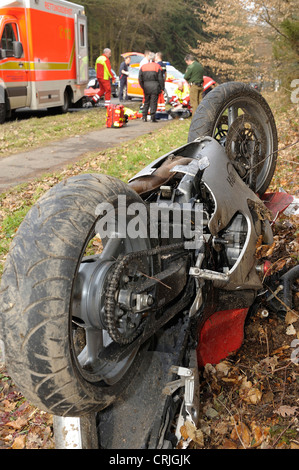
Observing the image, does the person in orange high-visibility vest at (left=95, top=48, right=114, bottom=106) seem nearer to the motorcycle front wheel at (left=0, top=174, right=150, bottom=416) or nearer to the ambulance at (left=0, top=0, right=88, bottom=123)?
the ambulance at (left=0, top=0, right=88, bottom=123)

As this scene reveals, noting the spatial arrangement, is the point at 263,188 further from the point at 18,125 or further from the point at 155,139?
the point at 18,125

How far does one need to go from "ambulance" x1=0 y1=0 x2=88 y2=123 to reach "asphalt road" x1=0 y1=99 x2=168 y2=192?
2.87 m

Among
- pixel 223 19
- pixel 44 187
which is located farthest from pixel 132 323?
pixel 223 19

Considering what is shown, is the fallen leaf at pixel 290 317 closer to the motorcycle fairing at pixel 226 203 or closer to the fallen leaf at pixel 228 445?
the motorcycle fairing at pixel 226 203

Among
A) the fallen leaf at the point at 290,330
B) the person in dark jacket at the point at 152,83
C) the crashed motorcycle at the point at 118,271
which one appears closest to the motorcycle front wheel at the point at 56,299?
the crashed motorcycle at the point at 118,271

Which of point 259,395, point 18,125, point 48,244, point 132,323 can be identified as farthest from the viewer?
point 18,125

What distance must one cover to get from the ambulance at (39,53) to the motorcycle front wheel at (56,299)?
37.2 ft

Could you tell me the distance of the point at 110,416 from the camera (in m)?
2.16

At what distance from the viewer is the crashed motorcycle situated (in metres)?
1.68

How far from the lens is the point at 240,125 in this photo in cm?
395

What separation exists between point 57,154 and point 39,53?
6.12m

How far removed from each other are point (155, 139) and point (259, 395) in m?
7.86

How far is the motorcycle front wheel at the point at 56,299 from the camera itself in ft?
5.46

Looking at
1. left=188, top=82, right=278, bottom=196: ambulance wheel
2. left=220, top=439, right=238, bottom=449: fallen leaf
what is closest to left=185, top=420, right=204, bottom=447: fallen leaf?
left=220, top=439, right=238, bottom=449: fallen leaf
